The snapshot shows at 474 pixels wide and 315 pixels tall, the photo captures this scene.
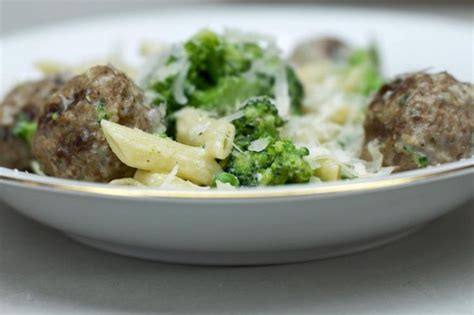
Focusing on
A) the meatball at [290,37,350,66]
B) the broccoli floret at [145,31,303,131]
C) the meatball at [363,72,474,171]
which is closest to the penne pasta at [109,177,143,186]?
the broccoli floret at [145,31,303,131]

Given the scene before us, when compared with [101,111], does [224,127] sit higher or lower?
lower

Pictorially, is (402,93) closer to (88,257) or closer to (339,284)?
(339,284)

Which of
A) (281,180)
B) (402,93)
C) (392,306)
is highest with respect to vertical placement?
(402,93)

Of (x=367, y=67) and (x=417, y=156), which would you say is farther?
(x=367, y=67)

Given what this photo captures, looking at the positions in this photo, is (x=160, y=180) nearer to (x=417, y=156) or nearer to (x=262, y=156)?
(x=262, y=156)

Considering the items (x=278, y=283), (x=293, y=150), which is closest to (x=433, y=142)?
(x=293, y=150)

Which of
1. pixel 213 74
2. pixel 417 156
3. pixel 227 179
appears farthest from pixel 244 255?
pixel 213 74

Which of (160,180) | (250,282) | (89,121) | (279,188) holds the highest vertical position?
(89,121)
